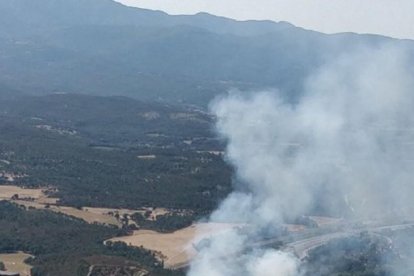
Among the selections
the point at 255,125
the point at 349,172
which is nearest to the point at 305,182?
the point at 349,172

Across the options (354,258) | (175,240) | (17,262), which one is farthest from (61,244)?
(354,258)

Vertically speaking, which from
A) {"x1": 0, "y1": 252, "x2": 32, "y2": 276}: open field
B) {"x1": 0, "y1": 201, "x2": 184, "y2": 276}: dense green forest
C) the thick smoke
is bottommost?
{"x1": 0, "y1": 252, "x2": 32, "y2": 276}: open field

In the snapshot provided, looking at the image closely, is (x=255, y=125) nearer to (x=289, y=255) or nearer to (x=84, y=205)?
(x=84, y=205)

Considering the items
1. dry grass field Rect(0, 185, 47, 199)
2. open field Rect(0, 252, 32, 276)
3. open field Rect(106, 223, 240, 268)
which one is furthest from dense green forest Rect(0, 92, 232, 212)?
open field Rect(0, 252, 32, 276)

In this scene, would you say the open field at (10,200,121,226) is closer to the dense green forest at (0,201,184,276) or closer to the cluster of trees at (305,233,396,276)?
the dense green forest at (0,201,184,276)

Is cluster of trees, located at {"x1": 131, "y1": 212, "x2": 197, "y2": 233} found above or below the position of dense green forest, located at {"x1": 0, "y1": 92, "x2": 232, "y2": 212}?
below
